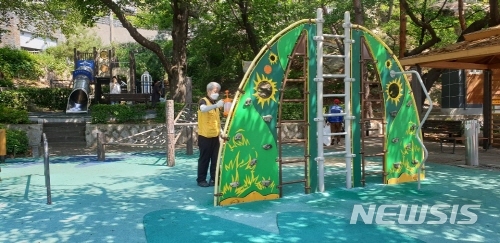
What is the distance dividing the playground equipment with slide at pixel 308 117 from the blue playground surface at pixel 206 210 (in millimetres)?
324

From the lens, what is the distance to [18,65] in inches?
986

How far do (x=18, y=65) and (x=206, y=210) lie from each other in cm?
2322

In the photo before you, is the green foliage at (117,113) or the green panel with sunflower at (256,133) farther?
the green foliage at (117,113)

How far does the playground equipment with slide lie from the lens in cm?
633

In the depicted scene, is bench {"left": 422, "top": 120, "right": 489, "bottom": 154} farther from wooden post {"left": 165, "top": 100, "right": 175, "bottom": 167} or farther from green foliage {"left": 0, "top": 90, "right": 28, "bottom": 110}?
green foliage {"left": 0, "top": 90, "right": 28, "bottom": 110}

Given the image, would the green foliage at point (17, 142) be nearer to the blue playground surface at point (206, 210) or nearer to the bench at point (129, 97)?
the blue playground surface at point (206, 210)

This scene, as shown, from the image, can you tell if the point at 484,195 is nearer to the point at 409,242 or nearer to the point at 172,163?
the point at 409,242

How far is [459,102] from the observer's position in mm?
21000

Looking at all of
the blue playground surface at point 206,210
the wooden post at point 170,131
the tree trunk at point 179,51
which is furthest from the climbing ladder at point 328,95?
the tree trunk at point 179,51

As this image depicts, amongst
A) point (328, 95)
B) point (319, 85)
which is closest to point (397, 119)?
point (328, 95)

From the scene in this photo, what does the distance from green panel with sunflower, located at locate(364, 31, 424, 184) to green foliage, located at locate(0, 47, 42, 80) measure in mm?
21748

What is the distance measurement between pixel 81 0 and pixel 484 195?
520 inches

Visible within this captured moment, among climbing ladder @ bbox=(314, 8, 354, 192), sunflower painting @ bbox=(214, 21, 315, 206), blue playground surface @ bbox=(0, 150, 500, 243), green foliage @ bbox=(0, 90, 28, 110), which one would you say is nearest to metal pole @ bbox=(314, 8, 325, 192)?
climbing ladder @ bbox=(314, 8, 354, 192)

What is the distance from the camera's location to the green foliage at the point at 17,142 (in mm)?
12227
